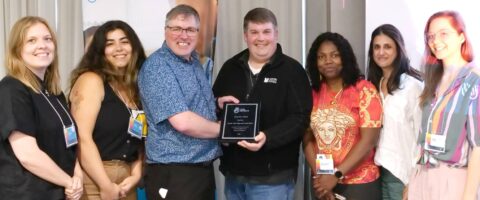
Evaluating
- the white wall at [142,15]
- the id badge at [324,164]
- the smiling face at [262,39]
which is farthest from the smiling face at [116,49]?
the id badge at [324,164]

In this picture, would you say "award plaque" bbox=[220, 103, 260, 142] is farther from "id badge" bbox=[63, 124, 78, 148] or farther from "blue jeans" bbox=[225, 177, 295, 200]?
"id badge" bbox=[63, 124, 78, 148]

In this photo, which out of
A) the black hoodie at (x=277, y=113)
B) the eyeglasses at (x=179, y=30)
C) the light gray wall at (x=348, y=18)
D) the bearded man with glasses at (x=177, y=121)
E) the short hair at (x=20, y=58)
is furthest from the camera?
the light gray wall at (x=348, y=18)

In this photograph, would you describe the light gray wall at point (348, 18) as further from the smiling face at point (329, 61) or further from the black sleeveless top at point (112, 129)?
the black sleeveless top at point (112, 129)

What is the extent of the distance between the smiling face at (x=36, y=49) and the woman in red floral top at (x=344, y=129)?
1.51m

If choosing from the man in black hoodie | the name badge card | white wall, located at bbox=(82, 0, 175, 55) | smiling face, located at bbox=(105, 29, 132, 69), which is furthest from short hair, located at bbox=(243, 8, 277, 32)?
white wall, located at bbox=(82, 0, 175, 55)

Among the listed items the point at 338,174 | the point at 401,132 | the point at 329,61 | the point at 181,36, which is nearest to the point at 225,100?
the point at 181,36

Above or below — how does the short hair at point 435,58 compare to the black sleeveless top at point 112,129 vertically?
above

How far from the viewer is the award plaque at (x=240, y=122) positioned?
2.65 meters

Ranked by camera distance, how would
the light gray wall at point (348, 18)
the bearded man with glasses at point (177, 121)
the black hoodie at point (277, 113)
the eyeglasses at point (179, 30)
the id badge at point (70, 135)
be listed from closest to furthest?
the id badge at point (70, 135) → the bearded man with glasses at point (177, 121) → the eyeglasses at point (179, 30) → the black hoodie at point (277, 113) → the light gray wall at point (348, 18)

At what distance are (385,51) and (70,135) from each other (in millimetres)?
1798

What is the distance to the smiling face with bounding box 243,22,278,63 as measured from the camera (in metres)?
2.85

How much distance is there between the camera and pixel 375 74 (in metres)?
3.01

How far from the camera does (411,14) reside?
299 centimetres

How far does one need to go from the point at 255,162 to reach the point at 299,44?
3.98 feet
